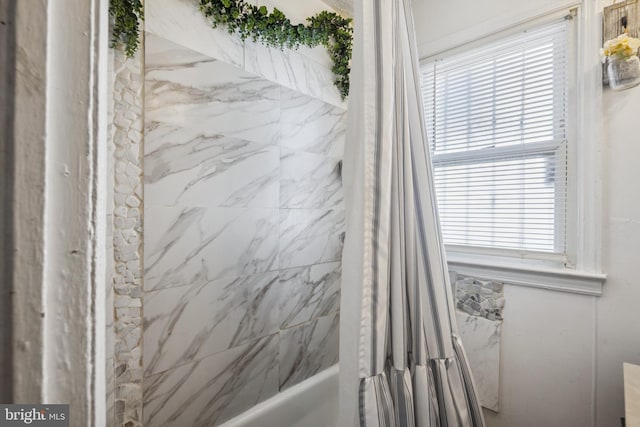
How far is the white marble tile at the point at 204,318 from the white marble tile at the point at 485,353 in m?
0.98

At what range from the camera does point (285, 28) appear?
4.34 ft

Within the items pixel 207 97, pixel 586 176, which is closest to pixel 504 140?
pixel 586 176

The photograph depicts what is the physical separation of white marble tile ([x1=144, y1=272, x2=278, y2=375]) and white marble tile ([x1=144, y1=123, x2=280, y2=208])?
0.35 m

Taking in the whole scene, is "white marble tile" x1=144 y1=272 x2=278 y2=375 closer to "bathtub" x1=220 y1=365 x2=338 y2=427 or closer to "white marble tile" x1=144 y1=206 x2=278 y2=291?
"white marble tile" x1=144 y1=206 x2=278 y2=291

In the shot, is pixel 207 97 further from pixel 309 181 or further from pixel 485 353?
pixel 485 353

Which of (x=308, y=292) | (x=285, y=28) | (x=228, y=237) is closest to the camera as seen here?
(x=228, y=237)

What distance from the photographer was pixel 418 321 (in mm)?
922

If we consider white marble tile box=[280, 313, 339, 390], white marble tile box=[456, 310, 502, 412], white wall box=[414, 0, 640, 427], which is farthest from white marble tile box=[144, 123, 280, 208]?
white wall box=[414, 0, 640, 427]

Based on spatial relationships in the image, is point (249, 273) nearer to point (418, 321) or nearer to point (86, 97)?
point (418, 321)

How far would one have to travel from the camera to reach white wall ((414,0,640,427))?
42.9 inches

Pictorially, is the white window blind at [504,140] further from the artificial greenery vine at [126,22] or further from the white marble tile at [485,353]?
the artificial greenery vine at [126,22]

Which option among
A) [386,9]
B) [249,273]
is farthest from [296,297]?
[386,9]

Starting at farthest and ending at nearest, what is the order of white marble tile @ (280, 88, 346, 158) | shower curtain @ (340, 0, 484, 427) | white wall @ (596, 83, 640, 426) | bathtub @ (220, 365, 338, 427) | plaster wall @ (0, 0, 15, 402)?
white marble tile @ (280, 88, 346, 158), bathtub @ (220, 365, 338, 427), white wall @ (596, 83, 640, 426), shower curtain @ (340, 0, 484, 427), plaster wall @ (0, 0, 15, 402)

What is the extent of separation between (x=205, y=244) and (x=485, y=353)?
141 centimetres
